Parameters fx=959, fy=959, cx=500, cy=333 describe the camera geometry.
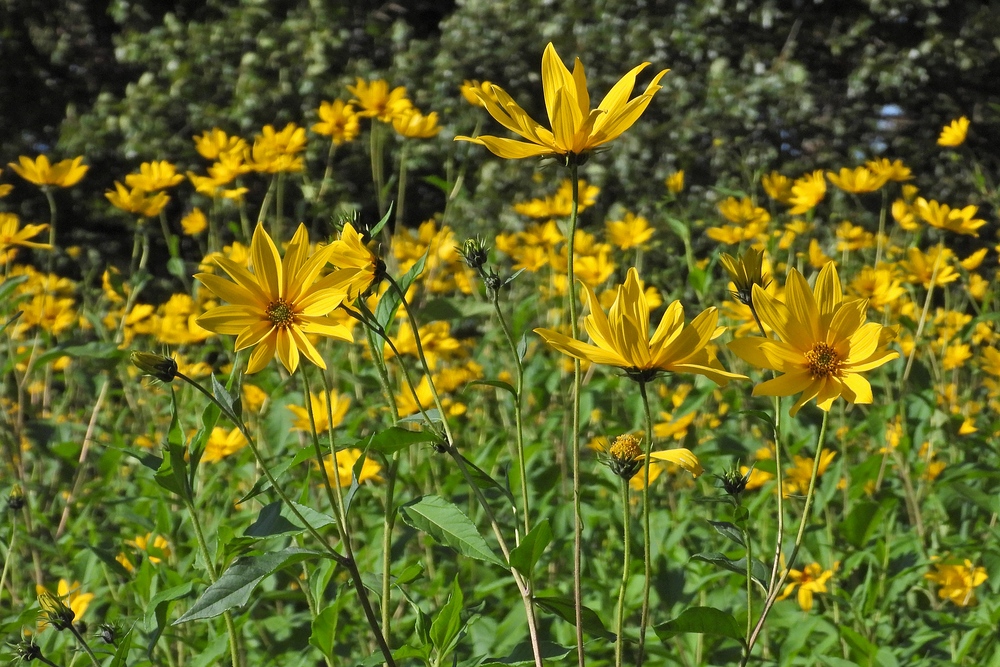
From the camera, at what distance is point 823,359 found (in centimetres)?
97

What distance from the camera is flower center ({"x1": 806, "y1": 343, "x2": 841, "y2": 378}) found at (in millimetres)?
960

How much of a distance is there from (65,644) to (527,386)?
3.97ft

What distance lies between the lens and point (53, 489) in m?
2.37

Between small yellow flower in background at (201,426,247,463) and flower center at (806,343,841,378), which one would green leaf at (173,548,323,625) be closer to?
flower center at (806,343,841,378)

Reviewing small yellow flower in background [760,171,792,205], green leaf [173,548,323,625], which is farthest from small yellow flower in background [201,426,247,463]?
small yellow flower in background [760,171,792,205]

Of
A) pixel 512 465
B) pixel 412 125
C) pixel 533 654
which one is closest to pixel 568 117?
pixel 533 654

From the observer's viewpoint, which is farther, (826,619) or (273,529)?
(826,619)

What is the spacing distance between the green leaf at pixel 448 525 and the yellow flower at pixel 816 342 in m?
0.31

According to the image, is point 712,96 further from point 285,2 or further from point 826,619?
point 826,619

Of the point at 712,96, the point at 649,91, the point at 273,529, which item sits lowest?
the point at 712,96

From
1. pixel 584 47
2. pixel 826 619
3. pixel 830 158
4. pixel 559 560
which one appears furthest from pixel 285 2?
pixel 826 619

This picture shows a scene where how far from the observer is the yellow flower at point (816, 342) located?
3.04 ft

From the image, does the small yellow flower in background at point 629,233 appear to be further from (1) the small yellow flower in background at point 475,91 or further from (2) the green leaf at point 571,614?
(2) the green leaf at point 571,614

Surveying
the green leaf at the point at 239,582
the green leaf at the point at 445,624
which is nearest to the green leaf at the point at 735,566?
the green leaf at the point at 445,624
